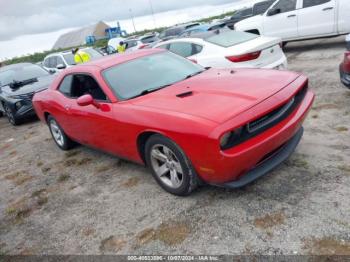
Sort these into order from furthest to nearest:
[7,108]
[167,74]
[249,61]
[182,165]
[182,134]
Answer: [7,108]
[249,61]
[167,74]
[182,165]
[182,134]

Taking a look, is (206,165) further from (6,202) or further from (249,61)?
(249,61)

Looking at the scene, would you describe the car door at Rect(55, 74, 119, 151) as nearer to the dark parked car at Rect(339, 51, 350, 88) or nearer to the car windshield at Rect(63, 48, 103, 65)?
the dark parked car at Rect(339, 51, 350, 88)

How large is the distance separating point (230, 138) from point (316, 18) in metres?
8.05

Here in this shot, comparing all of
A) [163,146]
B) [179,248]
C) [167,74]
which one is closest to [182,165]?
[163,146]

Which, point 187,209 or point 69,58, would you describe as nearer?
point 187,209

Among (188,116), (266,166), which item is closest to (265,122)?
(266,166)

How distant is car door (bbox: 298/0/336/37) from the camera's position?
9.27 meters

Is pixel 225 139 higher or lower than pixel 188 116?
lower

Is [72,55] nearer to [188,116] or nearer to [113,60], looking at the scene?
[113,60]

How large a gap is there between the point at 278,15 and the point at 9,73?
8322 millimetres

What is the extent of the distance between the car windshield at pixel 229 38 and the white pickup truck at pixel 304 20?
326 cm

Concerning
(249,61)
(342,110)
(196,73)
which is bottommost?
(342,110)

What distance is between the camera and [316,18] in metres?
9.58

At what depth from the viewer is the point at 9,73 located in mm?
10336
